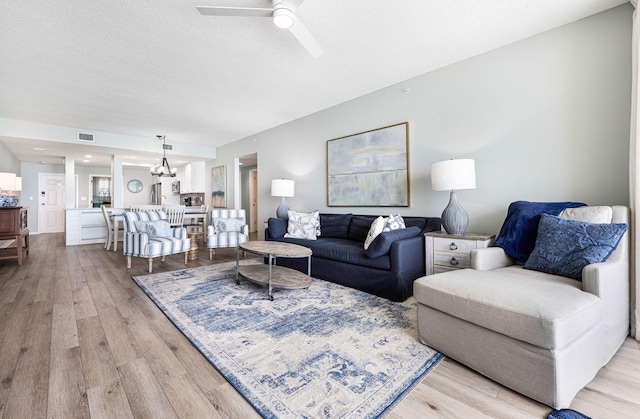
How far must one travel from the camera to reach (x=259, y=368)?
62.2 inches

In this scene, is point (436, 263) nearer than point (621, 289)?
No

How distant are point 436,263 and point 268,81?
115 inches

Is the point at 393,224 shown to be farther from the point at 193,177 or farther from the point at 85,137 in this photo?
the point at 193,177

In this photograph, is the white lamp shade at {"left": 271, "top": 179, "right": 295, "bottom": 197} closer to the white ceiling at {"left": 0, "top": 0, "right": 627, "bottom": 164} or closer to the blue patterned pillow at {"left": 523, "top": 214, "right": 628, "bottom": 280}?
the white ceiling at {"left": 0, "top": 0, "right": 627, "bottom": 164}

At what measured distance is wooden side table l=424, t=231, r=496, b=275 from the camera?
2.50 meters

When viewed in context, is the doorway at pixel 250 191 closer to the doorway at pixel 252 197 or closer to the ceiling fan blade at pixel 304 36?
the doorway at pixel 252 197

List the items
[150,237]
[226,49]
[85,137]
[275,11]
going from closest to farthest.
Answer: [275,11]
[226,49]
[150,237]
[85,137]

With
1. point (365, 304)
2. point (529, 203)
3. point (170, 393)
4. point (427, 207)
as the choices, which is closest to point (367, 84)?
point (427, 207)

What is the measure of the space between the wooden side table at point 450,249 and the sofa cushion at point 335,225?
1.29 metres

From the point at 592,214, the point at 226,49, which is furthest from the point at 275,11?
the point at 592,214

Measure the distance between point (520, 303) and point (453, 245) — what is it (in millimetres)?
1298

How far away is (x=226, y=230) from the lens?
4801 millimetres

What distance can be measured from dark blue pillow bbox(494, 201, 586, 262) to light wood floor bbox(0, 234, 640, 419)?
812 mm

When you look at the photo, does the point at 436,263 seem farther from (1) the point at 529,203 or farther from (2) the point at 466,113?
(2) the point at 466,113
